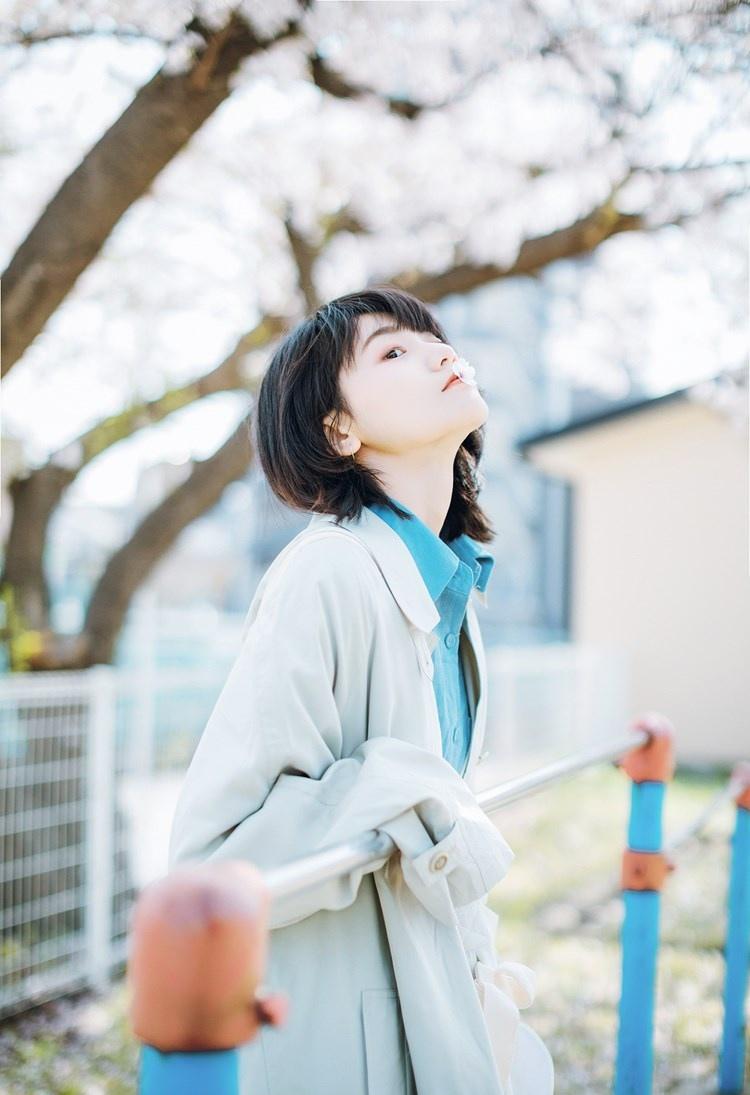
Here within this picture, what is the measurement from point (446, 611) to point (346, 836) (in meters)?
0.43

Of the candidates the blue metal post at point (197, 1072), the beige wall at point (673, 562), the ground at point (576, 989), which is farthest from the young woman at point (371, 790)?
the beige wall at point (673, 562)

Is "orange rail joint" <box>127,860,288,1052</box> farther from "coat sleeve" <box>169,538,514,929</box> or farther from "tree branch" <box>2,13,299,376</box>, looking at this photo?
"tree branch" <box>2,13,299,376</box>

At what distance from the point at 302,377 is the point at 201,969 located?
963 millimetres

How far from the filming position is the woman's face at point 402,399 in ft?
4.72

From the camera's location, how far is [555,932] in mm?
4488

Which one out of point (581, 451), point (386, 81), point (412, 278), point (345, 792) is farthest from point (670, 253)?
point (581, 451)

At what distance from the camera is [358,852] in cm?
102

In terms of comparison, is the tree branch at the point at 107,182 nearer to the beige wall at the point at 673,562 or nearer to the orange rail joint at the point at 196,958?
the orange rail joint at the point at 196,958

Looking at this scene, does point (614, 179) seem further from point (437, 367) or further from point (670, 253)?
point (437, 367)

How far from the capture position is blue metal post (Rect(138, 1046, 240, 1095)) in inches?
29.4

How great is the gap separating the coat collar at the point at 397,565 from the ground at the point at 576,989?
123cm

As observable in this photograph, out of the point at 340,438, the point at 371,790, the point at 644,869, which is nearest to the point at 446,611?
the point at 340,438

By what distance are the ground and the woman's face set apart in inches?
49.2

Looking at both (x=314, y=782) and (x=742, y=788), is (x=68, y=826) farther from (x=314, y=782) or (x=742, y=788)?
(x=314, y=782)
